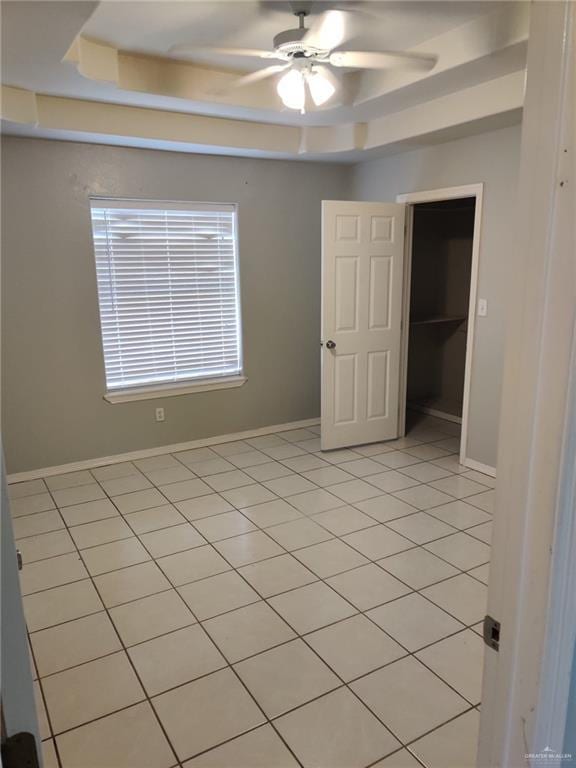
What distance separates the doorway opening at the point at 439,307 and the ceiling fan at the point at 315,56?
2.89 m

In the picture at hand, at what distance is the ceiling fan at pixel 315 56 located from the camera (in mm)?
2299

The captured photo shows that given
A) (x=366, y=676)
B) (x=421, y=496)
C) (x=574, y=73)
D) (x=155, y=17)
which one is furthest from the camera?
(x=421, y=496)

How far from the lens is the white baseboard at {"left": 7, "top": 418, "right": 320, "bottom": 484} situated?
13.1 ft

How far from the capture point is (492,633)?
0.88 meters

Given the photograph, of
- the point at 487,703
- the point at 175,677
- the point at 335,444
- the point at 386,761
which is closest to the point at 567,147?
the point at 487,703

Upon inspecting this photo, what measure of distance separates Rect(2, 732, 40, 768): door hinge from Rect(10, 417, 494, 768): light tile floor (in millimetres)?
1255

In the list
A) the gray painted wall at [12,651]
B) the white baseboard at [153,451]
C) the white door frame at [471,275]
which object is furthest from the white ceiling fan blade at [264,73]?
the white baseboard at [153,451]

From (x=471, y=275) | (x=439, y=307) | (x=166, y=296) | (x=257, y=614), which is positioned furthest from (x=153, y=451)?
(x=439, y=307)

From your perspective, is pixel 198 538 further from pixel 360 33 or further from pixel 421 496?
pixel 360 33

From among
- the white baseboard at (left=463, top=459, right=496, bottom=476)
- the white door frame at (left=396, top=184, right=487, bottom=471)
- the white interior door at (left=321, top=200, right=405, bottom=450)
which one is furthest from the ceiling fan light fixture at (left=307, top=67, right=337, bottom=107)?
the white baseboard at (left=463, top=459, right=496, bottom=476)

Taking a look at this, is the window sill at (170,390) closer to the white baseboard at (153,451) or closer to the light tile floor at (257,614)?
the white baseboard at (153,451)

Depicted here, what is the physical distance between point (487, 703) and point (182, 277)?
12.9ft

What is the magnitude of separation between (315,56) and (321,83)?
0.70 ft

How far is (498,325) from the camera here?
3.79 metres
